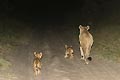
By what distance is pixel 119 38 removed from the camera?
2034 centimetres

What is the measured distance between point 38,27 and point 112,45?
9.29 m

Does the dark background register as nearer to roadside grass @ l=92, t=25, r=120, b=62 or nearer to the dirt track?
roadside grass @ l=92, t=25, r=120, b=62

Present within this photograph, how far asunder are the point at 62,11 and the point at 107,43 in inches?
688

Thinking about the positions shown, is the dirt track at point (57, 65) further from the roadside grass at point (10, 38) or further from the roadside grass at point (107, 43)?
the roadside grass at point (107, 43)

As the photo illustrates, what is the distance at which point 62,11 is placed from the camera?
1449 inches

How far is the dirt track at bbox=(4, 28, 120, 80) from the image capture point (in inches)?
522

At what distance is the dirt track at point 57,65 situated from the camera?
43.5ft

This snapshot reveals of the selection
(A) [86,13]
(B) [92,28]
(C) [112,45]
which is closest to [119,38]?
(C) [112,45]

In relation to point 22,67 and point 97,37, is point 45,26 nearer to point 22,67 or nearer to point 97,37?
point 97,37

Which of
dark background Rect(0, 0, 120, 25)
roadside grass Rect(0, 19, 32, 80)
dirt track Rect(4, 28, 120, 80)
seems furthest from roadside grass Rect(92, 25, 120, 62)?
roadside grass Rect(0, 19, 32, 80)

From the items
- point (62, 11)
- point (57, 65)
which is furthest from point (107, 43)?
point (62, 11)

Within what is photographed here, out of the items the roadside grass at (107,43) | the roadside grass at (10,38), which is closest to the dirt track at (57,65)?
the roadside grass at (10,38)

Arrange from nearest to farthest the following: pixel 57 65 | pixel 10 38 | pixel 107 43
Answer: pixel 57 65
pixel 107 43
pixel 10 38

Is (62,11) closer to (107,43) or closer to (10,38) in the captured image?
(10,38)
